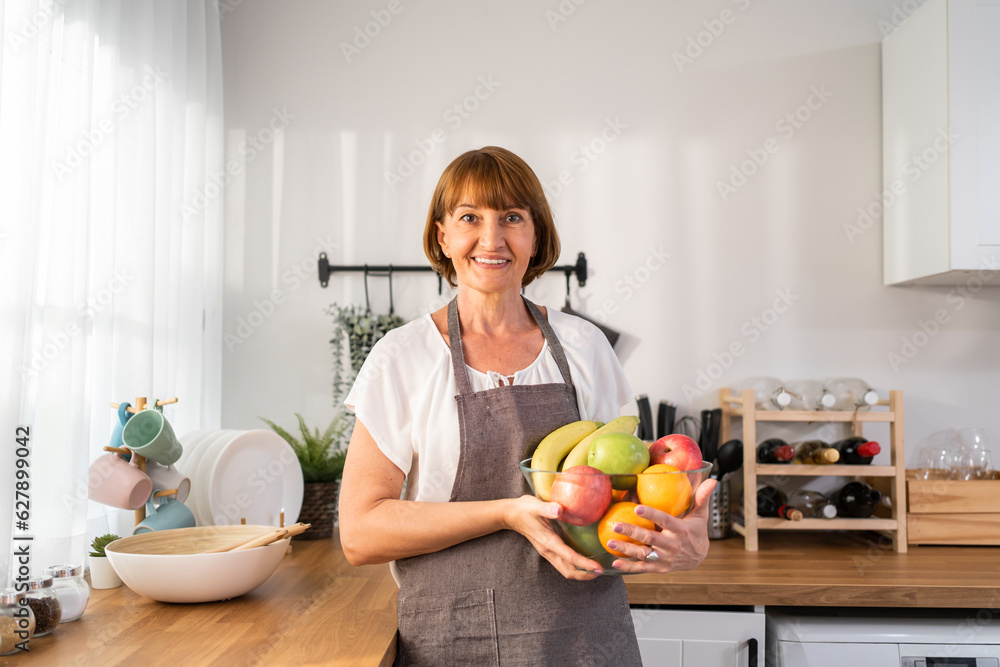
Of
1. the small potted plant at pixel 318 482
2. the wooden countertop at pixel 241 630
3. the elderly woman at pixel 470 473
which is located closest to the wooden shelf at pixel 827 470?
the elderly woman at pixel 470 473

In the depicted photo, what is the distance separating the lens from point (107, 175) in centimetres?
153

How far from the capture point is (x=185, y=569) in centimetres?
124

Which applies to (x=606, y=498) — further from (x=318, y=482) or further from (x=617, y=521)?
(x=318, y=482)

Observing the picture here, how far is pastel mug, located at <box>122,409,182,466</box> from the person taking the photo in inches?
56.0

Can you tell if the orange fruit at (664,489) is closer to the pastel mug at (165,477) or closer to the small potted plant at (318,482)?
the pastel mug at (165,477)

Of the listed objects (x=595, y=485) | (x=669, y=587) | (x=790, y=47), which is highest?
(x=790, y=47)

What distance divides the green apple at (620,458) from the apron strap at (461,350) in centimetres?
29

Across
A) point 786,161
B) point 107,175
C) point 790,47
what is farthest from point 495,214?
point 790,47

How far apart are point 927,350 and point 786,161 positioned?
2.34 feet

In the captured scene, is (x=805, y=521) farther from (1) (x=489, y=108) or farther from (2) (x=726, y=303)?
(1) (x=489, y=108)

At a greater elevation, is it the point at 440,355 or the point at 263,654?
the point at 440,355

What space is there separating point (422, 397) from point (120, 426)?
2.45ft

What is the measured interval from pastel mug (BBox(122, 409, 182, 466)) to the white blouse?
53 cm

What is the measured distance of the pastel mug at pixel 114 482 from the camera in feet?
4.62
